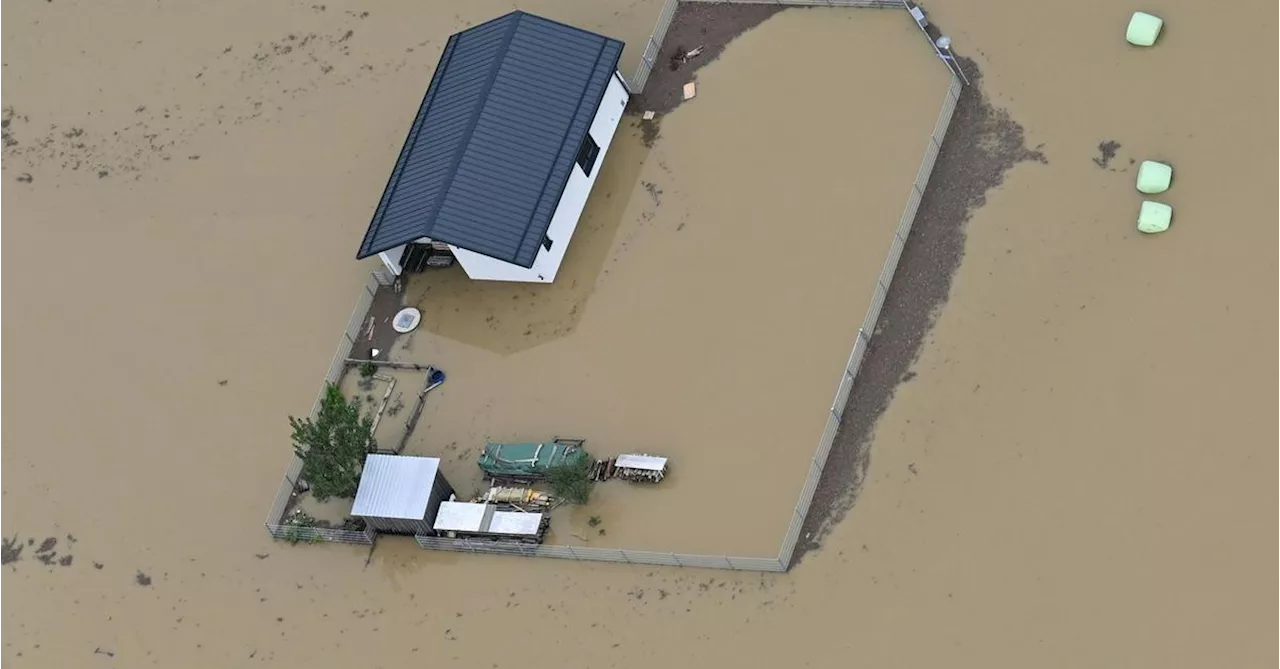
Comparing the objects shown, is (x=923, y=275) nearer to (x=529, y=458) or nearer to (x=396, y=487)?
(x=529, y=458)

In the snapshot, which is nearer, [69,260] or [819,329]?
[819,329]

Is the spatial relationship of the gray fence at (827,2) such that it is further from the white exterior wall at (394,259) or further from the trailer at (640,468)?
the trailer at (640,468)

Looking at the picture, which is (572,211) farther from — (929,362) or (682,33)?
(929,362)

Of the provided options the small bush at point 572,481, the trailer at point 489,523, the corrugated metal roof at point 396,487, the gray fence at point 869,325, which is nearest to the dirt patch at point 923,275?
the gray fence at point 869,325

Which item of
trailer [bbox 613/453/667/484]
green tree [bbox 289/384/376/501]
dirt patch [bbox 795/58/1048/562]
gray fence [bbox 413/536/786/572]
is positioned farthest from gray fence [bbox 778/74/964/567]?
green tree [bbox 289/384/376/501]

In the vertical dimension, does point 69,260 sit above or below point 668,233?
below

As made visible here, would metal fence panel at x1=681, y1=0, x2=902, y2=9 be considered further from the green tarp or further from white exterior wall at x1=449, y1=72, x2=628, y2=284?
the green tarp

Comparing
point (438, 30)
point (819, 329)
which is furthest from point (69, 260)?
point (819, 329)
